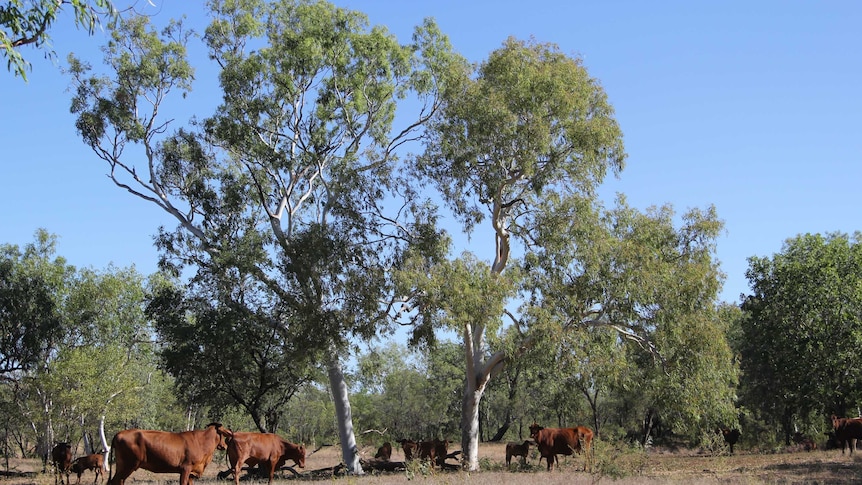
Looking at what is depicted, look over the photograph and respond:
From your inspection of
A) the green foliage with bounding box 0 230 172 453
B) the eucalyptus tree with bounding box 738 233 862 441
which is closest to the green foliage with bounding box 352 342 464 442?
the green foliage with bounding box 0 230 172 453

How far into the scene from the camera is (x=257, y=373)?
28156 mm

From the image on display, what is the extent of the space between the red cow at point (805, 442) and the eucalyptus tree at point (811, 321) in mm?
1232

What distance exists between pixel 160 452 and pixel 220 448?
2.07 metres

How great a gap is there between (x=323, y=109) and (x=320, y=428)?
55.8 metres

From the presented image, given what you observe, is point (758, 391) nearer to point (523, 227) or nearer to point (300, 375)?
point (523, 227)

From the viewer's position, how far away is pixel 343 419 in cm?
2630

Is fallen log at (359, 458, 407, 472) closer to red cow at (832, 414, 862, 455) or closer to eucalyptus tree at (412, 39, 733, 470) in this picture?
eucalyptus tree at (412, 39, 733, 470)

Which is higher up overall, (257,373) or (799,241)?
(799,241)

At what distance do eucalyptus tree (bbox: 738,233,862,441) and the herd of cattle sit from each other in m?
7.51

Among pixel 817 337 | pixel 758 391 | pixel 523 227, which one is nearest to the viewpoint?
pixel 523 227

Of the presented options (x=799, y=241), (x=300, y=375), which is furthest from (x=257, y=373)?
(x=799, y=241)

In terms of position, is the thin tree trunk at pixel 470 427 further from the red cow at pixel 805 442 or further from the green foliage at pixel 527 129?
the red cow at pixel 805 442

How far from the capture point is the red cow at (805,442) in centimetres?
3444

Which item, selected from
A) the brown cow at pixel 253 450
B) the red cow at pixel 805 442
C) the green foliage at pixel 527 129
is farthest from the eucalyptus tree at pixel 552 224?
the red cow at pixel 805 442
